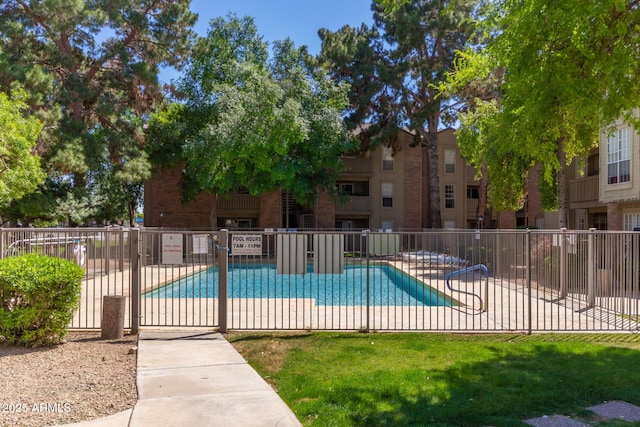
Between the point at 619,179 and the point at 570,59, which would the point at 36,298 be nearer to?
the point at 570,59

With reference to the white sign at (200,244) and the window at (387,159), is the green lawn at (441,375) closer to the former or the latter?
the white sign at (200,244)

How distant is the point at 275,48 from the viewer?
28484mm

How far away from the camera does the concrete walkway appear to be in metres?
Answer: 4.77

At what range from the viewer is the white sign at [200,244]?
28.7 ft

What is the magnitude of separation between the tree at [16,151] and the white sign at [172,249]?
37.3 feet

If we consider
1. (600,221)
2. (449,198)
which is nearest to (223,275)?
(600,221)

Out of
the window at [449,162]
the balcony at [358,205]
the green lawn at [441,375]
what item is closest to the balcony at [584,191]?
the window at [449,162]

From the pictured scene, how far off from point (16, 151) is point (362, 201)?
1000 inches

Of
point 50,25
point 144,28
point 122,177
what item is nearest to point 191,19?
point 144,28

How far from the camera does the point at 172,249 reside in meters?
8.86

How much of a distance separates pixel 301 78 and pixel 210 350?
22065 mm

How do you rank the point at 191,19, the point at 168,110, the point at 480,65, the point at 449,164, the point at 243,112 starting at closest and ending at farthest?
the point at 480,65
the point at 243,112
the point at 191,19
the point at 168,110
the point at 449,164

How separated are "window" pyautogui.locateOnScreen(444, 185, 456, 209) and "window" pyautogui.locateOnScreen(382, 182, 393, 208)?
5665 mm

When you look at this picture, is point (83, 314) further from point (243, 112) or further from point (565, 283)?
point (243, 112)
